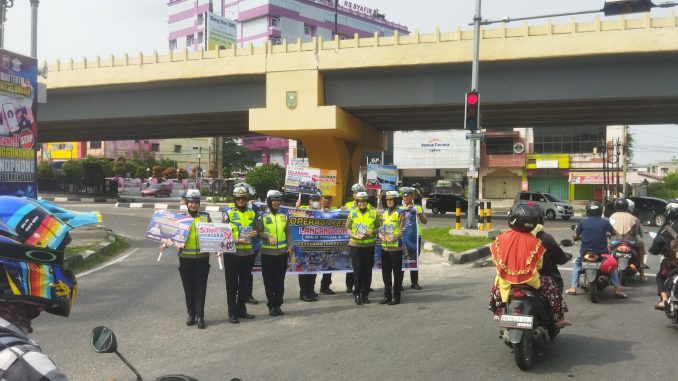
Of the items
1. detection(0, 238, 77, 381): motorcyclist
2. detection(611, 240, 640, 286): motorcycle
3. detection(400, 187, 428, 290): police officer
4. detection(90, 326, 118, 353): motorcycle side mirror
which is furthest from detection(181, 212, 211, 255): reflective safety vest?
detection(611, 240, 640, 286): motorcycle

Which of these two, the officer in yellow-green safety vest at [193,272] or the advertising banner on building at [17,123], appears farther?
the advertising banner on building at [17,123]

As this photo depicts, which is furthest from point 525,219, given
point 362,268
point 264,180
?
point 264,180

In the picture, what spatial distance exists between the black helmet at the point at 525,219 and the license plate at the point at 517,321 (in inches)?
34.3

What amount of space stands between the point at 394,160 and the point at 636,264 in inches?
1785

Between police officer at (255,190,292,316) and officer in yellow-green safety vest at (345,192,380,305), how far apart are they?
1.03 m

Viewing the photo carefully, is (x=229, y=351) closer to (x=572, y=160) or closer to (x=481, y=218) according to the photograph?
(x=481, y=218)

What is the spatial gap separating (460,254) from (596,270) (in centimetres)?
462

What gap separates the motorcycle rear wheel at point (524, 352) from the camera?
16.7 ft

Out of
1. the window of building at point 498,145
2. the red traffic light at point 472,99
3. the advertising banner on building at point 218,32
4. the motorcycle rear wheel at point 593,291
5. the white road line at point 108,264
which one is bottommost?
the white road line at point 108,264

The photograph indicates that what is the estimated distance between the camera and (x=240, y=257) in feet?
24.7

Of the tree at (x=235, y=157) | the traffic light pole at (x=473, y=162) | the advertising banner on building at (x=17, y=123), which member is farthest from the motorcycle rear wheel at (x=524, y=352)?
the tree at (x=235, y=157)

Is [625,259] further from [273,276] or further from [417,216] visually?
[273,276]

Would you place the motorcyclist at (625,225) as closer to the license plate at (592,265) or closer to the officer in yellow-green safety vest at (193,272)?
Result: the license plate at (592,265)

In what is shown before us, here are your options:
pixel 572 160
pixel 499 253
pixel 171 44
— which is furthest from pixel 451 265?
pixel 171 44
